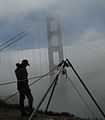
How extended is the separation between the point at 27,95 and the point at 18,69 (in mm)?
706

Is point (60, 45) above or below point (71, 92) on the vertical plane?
above

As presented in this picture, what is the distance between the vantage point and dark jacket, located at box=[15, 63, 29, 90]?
26.1 feet

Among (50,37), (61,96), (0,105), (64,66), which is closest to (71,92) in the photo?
(61,96)

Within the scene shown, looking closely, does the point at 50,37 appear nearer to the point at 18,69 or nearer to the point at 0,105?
the point at 0,105

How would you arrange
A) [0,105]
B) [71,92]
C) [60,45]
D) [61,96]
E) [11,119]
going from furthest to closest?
[71,92] → [61,96] → [60,45] → [0,105] → [11,119]

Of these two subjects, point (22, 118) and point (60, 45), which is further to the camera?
point (60, 45)

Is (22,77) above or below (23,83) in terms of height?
above

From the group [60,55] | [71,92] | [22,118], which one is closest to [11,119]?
[22,118]

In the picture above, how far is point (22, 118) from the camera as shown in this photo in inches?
321

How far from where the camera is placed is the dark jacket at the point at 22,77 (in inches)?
314

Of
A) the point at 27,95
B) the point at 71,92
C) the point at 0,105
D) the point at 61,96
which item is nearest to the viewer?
the point at 27,95

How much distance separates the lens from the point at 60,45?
26.5 metres

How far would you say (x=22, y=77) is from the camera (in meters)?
8.05

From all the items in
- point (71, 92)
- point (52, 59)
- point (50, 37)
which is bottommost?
point (71, 92)
